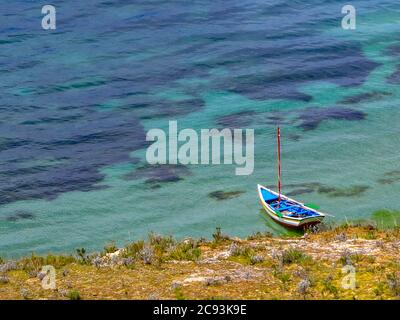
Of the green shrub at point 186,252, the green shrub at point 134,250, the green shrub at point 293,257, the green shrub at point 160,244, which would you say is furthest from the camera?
the green shrub at point 160,244

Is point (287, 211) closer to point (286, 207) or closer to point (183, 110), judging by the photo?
point (286, 207)

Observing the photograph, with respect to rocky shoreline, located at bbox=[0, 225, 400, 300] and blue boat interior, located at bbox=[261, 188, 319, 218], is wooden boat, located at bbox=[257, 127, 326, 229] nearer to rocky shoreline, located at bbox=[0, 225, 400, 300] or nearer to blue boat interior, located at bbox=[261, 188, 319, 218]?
blue boat interior, located at bbox=[261, 188, 319, 218]

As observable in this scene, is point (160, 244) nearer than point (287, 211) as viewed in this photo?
Yes

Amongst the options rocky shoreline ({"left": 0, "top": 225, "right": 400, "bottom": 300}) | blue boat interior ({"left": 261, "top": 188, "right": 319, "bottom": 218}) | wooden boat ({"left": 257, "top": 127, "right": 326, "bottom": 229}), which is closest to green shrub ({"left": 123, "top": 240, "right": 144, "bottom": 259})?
rocky shoreline ({"left": 0, "top": 225, "right": 400, "bottom": 300})

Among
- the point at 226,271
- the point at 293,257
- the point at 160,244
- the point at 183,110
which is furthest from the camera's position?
the point at 183,110

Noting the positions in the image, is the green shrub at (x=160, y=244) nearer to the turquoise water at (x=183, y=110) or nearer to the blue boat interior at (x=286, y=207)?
the turquoise water at (x=183, y=110)

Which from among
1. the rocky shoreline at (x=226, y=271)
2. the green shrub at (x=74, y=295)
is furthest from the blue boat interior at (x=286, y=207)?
the green shrub at (x=74, y=295)

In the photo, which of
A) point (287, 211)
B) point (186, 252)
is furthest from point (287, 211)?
point (186, 252)
